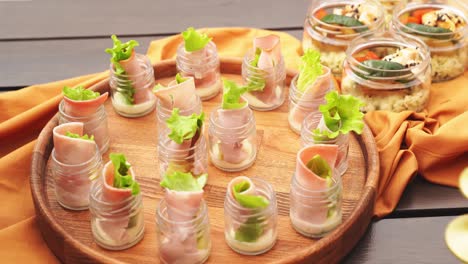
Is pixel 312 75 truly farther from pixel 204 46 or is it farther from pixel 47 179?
pixel 47 179

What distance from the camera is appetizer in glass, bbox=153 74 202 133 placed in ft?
4.99

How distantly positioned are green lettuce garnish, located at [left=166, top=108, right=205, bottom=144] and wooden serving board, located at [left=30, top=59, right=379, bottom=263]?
13cm

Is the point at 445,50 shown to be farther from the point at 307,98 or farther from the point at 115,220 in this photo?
the point at 115,220

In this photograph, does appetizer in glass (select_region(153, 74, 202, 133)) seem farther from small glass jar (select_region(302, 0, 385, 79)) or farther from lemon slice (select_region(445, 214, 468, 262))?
lemon slice (select_region(445, 214, 468, 262))

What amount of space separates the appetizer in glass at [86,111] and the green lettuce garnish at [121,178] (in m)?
0.25

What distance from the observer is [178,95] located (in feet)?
5.00

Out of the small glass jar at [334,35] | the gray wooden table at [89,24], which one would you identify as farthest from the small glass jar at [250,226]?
the gray wooden table at [89,24]

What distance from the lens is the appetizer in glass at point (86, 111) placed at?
1479 mm

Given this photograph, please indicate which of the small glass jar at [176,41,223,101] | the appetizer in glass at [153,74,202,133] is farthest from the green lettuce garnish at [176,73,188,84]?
the small glass jar at [176,41,223,101]

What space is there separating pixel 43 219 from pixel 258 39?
0.63 metres

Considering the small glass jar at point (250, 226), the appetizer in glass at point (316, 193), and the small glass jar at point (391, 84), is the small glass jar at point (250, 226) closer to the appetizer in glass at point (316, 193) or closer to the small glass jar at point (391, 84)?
the appetizer in glass at point (316, 193)

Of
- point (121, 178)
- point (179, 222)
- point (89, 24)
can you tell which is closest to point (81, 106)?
point (121, 178)

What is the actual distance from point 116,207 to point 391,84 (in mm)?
686

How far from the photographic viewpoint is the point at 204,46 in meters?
1.66
